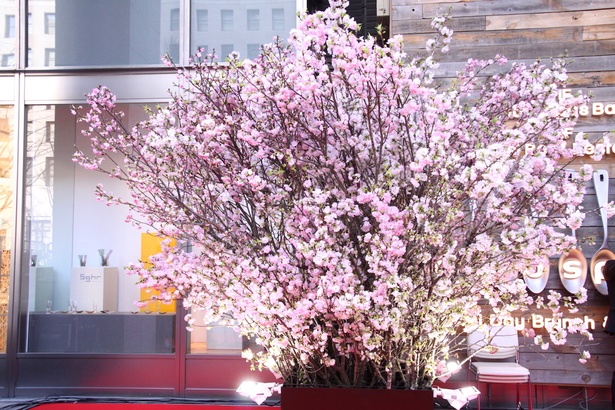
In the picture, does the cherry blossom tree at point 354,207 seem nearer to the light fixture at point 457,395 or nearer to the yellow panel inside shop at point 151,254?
the light fixture at point 457,395

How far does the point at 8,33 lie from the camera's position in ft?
20.1

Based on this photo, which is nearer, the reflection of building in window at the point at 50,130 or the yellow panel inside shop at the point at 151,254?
the yellow panel inside shop at the point at 151,254

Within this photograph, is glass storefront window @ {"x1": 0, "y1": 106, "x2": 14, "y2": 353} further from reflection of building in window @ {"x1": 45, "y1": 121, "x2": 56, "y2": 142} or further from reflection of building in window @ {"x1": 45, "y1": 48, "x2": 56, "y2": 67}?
reflection of building in window @ {"x1": 45, "y1": 48, "x2": 56, "y2": 67}

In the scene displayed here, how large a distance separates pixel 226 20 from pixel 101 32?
115cm

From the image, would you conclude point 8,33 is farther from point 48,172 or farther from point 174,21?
point 174,21

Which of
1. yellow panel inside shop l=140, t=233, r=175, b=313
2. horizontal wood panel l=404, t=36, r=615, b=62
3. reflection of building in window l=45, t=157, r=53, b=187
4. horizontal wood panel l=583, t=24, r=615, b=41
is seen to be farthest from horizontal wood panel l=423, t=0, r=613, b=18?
reflection of building in window l=45, t=157, r=53, b=187

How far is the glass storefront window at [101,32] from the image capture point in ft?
19.8

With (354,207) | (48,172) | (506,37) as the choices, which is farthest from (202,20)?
(354,207)

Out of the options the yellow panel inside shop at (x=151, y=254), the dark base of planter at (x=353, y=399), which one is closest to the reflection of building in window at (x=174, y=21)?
the yellow panel inside shop at (x=151, y=254)

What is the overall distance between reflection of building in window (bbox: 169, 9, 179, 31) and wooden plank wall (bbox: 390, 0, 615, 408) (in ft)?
6.29

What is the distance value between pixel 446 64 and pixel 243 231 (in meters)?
3.61

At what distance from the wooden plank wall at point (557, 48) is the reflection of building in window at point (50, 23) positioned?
3067 millimetres

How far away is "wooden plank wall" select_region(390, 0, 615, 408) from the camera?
5215mm


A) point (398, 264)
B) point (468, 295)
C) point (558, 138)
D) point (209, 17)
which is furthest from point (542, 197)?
point (209, 17)
